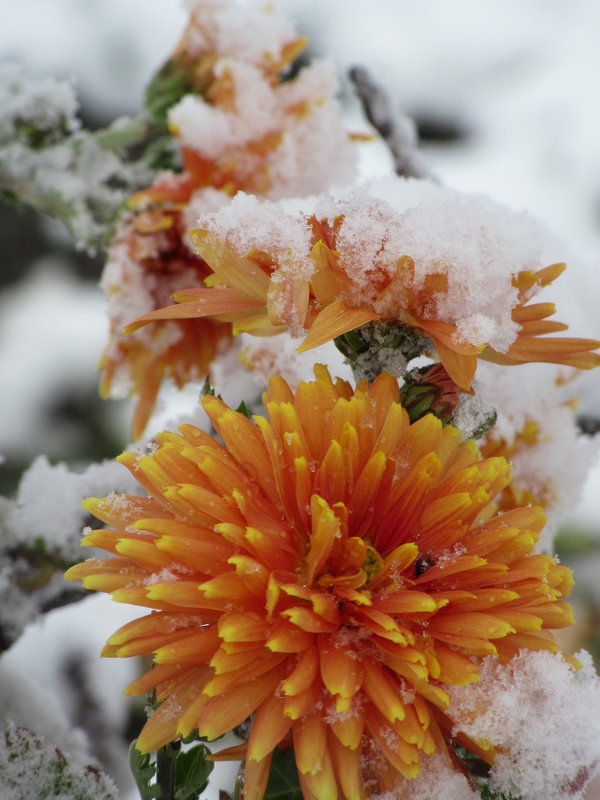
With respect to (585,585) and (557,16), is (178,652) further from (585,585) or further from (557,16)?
(557,16)

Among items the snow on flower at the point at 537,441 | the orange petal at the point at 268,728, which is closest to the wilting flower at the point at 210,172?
the snow on flower at the point at 537,441

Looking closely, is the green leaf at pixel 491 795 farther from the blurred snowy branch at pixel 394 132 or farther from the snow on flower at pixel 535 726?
the blurred snowy branch at pixel 394 132

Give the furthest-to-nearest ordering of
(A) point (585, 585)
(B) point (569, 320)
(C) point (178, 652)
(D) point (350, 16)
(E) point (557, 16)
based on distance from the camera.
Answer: (E) point (557, 16)
(D) point (350, 16)
(A) point (585, 585)
(B) point (569, 320)
(C) point (178, 652)

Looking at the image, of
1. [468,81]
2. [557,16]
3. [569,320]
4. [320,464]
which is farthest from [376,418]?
[557,16]

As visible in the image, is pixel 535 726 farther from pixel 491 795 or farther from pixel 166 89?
pixel 166 89

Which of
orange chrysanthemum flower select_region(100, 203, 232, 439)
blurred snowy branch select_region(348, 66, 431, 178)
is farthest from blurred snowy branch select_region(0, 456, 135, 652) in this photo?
blurred snowy branch select_region(348, 66, 431, 178)

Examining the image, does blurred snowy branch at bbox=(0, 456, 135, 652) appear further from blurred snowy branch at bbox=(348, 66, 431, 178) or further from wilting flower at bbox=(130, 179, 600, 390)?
blurred snowy branch at bbox=(348, 66, 431, 178)

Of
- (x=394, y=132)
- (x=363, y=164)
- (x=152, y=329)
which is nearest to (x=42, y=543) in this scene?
(x=152, y=329)
